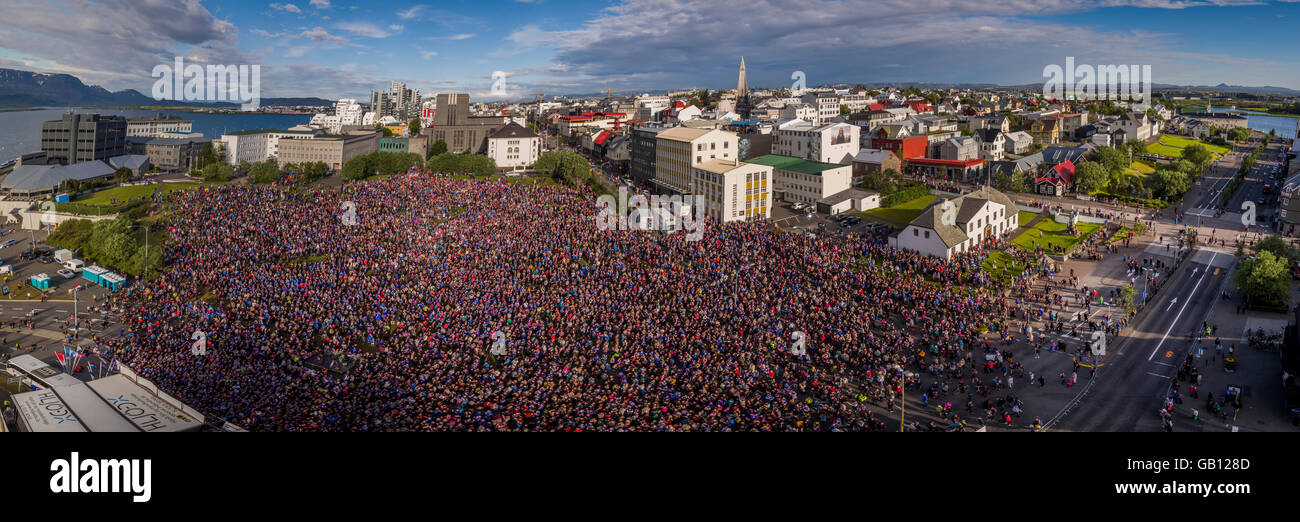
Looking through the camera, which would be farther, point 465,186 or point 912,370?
point 465,186

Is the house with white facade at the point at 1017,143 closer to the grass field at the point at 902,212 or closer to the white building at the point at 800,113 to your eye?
the white building at the point at 800,113

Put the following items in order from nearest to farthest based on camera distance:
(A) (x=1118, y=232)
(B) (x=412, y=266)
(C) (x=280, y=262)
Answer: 1. (B) (x=412, y=266)
2. (C) (x=280, y=262)
3. (A) (x=1118, y=232)

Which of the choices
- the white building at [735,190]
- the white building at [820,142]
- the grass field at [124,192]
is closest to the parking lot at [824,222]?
the white building at [735,190]

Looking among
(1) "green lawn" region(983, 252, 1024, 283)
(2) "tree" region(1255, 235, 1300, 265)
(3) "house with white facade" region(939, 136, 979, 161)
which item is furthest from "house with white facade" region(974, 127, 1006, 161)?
(2) "tree" region(1255, 235, 1300, 265)

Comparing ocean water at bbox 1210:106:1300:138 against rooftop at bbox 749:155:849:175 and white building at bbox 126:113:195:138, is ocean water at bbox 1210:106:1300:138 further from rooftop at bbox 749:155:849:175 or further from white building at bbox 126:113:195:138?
white building at bbox 126:113:195:138

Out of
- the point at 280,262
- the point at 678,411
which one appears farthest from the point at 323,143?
the point at 678,411

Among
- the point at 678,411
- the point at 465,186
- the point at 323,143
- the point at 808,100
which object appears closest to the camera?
the point at 678,411

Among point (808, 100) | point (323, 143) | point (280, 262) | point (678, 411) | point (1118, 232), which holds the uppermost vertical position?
point (808, 100)
